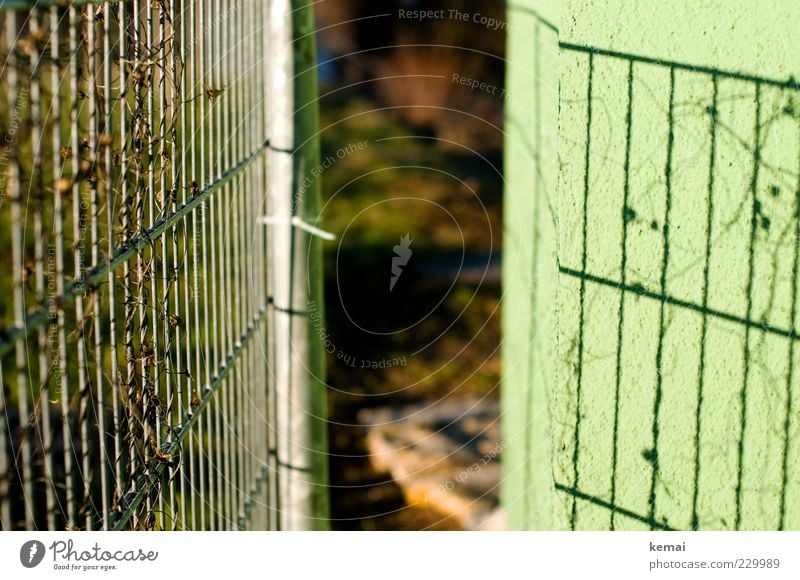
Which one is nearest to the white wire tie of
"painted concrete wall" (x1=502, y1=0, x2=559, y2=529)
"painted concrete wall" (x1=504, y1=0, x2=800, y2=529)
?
"painted concrete wall" (x1=502, y1=0, x2=559, y2=529)

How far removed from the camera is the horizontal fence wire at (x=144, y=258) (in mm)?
1467

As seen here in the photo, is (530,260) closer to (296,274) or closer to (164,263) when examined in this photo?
(296,274)

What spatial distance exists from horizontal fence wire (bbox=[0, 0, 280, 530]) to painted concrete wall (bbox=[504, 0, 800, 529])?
91 cm

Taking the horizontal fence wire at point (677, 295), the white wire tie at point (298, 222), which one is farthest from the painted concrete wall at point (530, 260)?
the white wire tie at point (298, 222)

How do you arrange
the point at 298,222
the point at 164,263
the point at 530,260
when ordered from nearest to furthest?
the point at 164,263 → the point at 298,222 → the point at 530,260

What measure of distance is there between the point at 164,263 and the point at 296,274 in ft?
3.56

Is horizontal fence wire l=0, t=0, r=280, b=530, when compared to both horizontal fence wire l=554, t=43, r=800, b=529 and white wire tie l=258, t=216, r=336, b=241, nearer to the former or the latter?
white wire tie l=258, t=216, r=336, b=241

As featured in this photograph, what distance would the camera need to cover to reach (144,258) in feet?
6.56

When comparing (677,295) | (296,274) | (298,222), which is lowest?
(677,295)

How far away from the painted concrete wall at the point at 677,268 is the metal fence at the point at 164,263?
92cm

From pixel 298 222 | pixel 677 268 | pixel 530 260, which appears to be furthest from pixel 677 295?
pixel 298 222

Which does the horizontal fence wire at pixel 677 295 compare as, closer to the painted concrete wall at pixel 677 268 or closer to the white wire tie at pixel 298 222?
the painted concrete wall at pixel 677 268

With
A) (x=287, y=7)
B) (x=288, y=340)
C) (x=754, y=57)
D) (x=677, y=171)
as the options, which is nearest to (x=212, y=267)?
(x=288, y=340)
